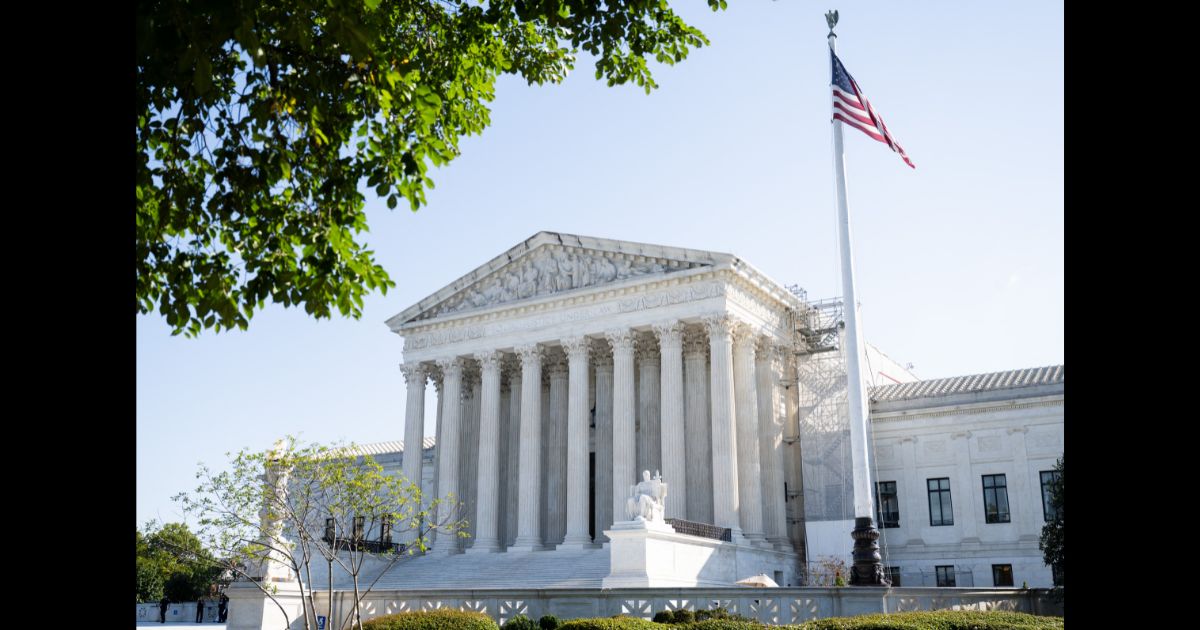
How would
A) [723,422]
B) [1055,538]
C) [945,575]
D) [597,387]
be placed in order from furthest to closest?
[597,387]
[945,575]
[723,422]
[1055,538]

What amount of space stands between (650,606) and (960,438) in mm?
28377

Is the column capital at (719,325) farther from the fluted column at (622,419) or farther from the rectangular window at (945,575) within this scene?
the rectangular window at (945,575)

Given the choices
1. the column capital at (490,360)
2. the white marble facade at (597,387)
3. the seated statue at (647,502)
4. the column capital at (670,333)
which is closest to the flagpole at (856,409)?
the seated statue at (647,502)

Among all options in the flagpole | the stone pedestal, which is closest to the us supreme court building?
the flagpole

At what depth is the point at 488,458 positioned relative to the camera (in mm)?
48969

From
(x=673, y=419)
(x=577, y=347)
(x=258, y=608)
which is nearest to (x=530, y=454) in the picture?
(x=577, y=347)

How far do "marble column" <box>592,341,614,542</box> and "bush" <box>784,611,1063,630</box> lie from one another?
29.6 m

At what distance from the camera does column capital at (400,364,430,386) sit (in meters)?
52.6

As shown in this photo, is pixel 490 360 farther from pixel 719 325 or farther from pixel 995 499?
pixel 995 499

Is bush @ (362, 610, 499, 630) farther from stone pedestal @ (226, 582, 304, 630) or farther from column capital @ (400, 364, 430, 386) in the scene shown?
column capital @ (400, 364, 430, 386)

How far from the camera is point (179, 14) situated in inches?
293

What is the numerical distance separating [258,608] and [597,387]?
28378mm
